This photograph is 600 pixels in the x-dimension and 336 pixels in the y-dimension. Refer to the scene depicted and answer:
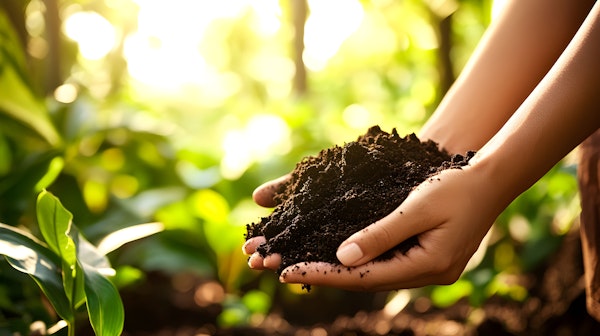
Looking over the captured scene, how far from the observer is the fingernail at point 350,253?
0.92 metres

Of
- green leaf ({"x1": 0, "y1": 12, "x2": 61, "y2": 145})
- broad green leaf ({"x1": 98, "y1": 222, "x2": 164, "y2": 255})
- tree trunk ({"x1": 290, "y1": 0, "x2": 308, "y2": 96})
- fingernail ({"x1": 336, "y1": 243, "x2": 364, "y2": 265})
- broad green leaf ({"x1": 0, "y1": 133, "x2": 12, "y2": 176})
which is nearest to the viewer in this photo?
fingernail ({"x1": 336, "y1": 243, "x2": 364, "y2": 265})

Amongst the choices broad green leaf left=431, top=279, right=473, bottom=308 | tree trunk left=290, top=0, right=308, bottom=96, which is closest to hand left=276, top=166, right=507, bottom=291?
broad green leaf left=431, top=279, right=473, bottom=308

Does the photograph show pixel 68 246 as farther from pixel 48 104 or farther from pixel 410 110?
pixel 410 110

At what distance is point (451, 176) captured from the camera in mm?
956

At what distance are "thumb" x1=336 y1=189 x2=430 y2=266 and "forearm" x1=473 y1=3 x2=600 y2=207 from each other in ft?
0.45

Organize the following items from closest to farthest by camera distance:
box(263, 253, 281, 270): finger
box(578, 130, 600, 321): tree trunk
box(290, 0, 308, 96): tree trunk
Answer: box(263, 253, 281, 270): finger, box(578, 130, 600, 321): tree trunk, box(290, 0, 308, 96): tree trunk

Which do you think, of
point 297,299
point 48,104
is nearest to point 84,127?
point 48,104

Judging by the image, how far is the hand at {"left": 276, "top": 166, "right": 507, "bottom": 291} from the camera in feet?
3.02

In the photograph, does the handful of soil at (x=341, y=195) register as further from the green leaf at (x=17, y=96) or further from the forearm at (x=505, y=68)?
the green leaf at (x=17, y=96)

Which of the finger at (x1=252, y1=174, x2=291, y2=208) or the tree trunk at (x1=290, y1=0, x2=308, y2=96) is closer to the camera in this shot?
the finger at (x1=252, y1=174, x2=291, y2=208)

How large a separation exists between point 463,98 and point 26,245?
3.10ft

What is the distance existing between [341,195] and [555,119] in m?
0.38

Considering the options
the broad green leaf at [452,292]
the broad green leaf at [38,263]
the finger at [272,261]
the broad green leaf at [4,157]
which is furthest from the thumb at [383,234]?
the broad green leaf at [4,157]

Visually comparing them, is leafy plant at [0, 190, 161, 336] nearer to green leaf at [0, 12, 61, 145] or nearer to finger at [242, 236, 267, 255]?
finger at [242, 236, 267, 255]
